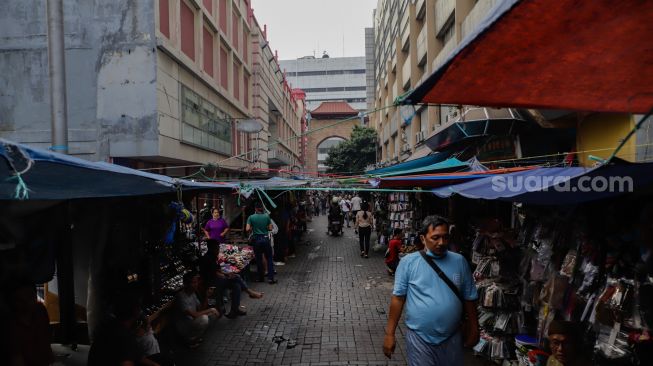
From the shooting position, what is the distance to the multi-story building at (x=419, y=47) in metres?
13.3

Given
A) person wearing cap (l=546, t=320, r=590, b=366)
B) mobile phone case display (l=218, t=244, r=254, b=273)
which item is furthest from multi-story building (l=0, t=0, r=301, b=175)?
person wearing cap (l=546, t=320, r=590, b=366)

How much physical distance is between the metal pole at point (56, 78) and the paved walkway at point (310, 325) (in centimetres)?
353

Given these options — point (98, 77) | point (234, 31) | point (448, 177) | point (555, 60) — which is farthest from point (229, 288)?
point (234, 31)

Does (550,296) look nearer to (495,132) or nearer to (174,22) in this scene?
(495,132)

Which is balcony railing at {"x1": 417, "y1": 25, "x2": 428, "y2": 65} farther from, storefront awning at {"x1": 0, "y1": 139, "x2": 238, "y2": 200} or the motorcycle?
storefront awning at {"x1": 0, "y1": 139, "x2": 238, "y2": 200}

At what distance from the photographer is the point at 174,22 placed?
13.7 meters

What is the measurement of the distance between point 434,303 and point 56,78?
604cm

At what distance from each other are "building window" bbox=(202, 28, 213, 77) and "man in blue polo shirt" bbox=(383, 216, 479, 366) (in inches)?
594

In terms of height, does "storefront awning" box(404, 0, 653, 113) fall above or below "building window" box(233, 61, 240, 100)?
below

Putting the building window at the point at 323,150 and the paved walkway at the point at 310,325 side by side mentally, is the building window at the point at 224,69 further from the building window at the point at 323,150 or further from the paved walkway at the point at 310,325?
the building window at the point at 323,150

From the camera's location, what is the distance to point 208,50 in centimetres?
1756

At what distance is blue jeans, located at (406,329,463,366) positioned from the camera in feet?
11.5

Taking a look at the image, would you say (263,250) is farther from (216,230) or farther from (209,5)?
(209,5)

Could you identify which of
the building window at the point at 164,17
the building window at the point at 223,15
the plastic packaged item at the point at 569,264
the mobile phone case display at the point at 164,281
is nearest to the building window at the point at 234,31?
the building window at the point at 223,15
